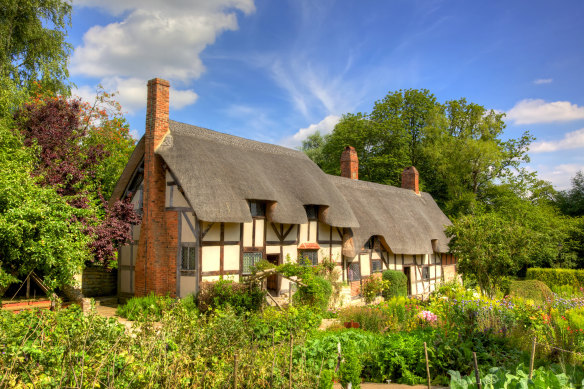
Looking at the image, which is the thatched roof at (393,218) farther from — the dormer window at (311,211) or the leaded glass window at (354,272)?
the dormer window at (311,211)

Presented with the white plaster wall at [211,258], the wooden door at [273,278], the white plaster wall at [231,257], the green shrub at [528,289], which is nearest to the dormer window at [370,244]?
the wooden door at [273,278]

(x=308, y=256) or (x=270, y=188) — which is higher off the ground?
(x=270, y=188)

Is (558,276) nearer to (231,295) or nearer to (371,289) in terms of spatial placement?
(371,289)

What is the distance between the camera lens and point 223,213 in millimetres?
12758

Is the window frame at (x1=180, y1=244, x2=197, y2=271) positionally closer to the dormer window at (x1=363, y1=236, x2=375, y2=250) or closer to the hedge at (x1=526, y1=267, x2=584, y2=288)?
the dormer window at (x1=363, y1=236, x2=375, y2=250)

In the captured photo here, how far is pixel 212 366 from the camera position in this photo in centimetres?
556

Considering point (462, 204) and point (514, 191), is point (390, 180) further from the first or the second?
point (514, 191)

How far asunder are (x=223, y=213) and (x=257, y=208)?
2.09m

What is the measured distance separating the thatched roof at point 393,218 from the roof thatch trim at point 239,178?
176 centimetres

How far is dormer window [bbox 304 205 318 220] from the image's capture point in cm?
1659

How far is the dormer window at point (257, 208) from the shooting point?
14.5 meters

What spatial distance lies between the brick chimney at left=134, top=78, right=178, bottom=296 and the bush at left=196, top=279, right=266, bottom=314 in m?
1.61

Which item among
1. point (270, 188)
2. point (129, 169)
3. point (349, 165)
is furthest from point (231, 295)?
point (349, 165)

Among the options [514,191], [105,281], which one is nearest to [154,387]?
[105,281]
